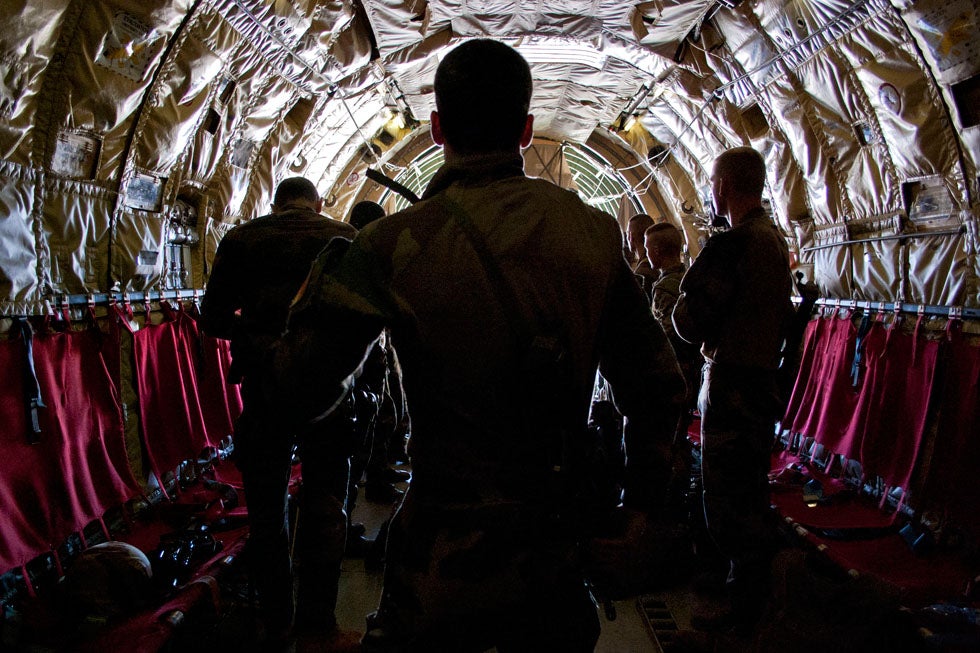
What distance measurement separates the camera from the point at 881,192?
3836 millimetres

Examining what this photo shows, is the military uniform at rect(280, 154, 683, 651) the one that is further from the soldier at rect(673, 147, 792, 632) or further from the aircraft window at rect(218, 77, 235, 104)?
the aircraft window at rect(218, 77, 235, 104)

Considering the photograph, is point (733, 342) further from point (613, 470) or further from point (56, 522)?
point (56, 522)

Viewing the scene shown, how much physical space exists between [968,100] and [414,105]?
544cm

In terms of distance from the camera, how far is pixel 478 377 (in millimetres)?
1116

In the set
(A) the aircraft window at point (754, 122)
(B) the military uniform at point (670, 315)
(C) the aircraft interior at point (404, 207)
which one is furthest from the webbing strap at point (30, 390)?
(A) the aircraft window at point (754, 122)

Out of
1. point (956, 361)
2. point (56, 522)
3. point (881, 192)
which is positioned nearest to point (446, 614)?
point (56, 522)

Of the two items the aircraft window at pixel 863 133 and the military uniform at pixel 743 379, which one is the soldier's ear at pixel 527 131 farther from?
the aircraft window at pixel 863 133

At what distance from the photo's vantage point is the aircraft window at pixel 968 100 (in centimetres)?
297

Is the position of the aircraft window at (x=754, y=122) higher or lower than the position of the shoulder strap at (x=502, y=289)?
higher

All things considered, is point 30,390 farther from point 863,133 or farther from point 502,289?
point 863,133

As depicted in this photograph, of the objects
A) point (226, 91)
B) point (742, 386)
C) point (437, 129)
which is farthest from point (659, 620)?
point (226, 91)

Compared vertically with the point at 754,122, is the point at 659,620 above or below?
below

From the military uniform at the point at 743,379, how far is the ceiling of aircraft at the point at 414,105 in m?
1.76

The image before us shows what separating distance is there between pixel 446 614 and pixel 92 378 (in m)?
3.37
